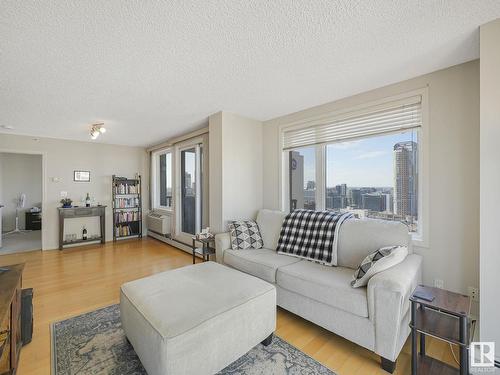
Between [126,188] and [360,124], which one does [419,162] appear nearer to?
[360,124]

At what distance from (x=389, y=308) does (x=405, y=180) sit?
144 cm

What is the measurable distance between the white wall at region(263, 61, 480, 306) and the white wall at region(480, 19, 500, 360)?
19.8 inches

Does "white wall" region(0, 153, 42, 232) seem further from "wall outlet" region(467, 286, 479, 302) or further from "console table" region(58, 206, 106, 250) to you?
"wall outlet" region(467, 286, 479, 302)

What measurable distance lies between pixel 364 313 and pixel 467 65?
227cm

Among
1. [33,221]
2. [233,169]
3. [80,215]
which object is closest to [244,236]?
[233,169]

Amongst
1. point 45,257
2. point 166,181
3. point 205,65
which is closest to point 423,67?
point 205,65

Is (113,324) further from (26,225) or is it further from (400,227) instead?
(26,225)

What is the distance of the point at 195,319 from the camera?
1431mm

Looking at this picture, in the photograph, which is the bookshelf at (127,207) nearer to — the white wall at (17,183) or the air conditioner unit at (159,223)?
the air conditioner unit at (159,223)

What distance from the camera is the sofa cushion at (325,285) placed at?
1782mm

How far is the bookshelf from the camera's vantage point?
18.5 ft

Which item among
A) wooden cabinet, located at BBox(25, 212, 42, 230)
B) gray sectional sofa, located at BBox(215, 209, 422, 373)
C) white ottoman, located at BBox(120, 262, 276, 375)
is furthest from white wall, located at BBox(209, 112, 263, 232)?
wooden cabinet, located at BBox(25, 212, 42, 230)

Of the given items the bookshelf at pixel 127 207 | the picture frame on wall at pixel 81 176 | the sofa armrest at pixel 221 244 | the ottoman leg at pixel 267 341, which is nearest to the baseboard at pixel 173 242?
the bookshelf at pixel 127 207

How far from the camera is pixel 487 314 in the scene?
1597 millimetres
